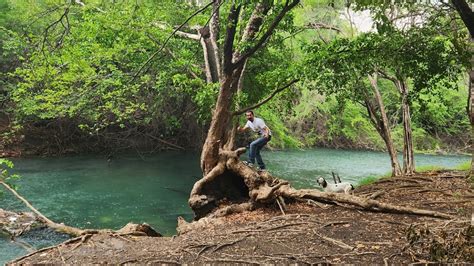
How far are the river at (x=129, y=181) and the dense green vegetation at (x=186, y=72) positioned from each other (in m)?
2.11

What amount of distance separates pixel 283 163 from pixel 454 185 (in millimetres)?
15165

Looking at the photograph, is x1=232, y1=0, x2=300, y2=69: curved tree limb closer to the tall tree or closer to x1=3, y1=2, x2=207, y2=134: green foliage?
the tall tree

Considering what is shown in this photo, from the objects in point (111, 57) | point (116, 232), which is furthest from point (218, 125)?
point (111, 57)

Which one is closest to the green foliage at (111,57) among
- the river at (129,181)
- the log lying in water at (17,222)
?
the river at (129,181)

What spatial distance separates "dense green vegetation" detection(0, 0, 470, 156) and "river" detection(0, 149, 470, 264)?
6.93 ft

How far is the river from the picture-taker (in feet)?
46.5

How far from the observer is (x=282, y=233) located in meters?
7.64

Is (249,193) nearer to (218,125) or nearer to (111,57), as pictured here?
(218,125)

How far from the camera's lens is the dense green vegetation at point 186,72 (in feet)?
31.8

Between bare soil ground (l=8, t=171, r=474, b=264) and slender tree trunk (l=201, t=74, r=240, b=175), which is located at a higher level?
slender tree trunk (l=201, t=74, r=240, b=175)

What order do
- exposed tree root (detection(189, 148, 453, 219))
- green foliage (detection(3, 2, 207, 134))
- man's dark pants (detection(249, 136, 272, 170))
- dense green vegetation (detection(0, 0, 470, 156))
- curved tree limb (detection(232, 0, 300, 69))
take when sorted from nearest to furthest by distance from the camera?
exposed tree root (detection(189, 148, 453, 219)) → curved tree limb (detection(232, 0, 300, 69)) → dense green vegetation (detection(0, 0, 470, 156)) → man's dark pants (detection(249, 136, 272, 170)) → green foliage (detection(3, 2, 207, 134))

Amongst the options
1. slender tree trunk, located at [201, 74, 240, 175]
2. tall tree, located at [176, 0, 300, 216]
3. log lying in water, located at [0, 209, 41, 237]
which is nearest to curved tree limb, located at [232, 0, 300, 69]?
tall tree, located at [176, 0, 300, 216]

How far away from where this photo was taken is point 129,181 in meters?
20.5

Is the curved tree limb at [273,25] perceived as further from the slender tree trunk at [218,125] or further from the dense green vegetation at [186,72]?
the slender tree trunk at [218,125]
